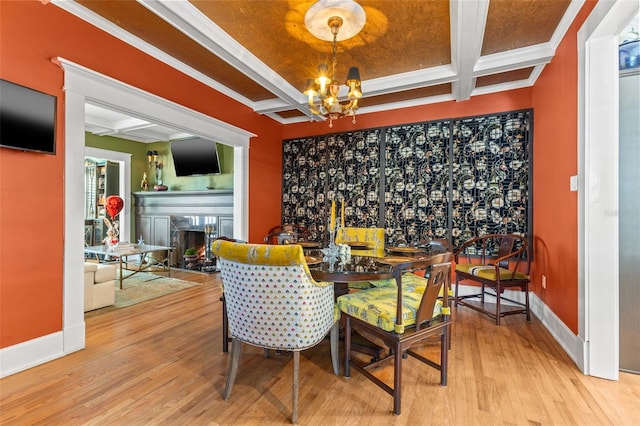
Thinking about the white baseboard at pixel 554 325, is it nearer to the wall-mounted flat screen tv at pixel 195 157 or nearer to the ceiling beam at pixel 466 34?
the ceiling beam at pixel 466 34

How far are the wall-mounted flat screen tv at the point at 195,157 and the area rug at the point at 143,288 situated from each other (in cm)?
209

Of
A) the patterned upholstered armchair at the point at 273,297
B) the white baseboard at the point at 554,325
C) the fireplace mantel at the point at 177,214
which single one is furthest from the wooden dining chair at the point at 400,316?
the fireplace mantel at the point at 177,214

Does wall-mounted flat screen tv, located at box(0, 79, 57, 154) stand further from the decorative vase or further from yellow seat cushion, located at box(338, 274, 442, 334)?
the decorative vase

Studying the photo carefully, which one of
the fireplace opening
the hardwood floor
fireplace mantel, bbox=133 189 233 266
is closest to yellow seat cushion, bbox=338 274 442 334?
the hardwood floor

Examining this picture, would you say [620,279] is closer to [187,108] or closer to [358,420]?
[358,420]

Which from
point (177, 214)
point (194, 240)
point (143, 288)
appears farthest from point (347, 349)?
point (177, 214)

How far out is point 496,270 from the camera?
122 inches

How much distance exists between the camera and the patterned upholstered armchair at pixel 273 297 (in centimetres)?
152

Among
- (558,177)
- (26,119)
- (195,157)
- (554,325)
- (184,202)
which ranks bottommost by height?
(554,325)

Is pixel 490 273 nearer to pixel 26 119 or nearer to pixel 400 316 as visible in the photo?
pixel 400 316

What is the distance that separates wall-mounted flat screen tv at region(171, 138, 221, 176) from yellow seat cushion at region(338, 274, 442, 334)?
14.6ft

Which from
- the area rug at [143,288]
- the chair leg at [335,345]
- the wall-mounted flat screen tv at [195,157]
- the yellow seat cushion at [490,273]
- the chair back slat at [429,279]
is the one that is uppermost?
the wall-mounted flat screen tv at [195,157]

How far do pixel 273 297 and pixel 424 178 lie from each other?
3223 millimetres

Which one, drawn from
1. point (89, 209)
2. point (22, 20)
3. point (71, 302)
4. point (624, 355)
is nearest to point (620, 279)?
point (624, 355)
